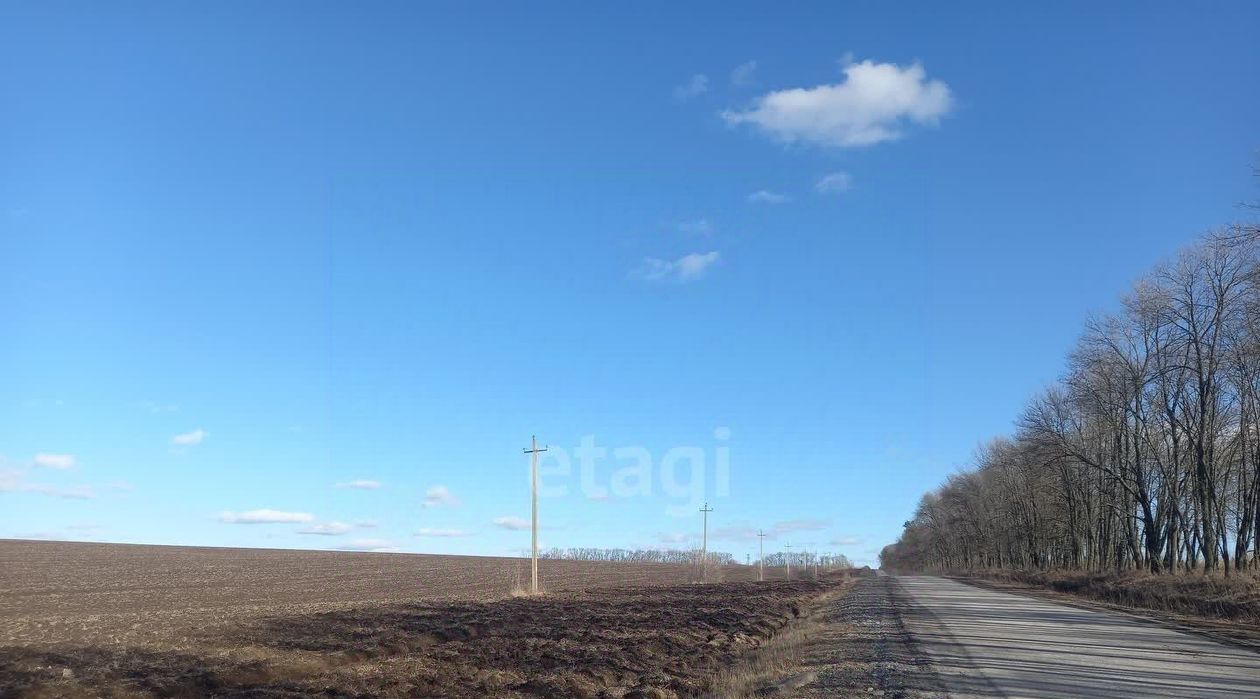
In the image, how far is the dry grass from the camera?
2550cm

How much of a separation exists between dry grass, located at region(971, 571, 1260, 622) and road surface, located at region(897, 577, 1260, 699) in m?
3.31

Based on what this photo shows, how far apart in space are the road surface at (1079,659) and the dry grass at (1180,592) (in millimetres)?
3311

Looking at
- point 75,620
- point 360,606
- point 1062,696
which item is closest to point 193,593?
point 360,606

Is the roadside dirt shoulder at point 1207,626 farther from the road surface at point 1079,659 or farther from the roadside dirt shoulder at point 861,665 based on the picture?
the roadside dirt shoulder at point 861,665

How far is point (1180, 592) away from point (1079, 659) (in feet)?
68.8

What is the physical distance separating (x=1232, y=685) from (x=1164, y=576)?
29797mm

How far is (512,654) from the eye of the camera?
1872cm

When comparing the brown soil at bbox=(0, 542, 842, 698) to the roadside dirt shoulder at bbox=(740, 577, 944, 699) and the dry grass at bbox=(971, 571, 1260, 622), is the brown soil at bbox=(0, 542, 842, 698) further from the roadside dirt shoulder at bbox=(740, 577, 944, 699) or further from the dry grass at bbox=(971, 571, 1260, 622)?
the dry grass at bbox=(971, 571, 1260, 622)

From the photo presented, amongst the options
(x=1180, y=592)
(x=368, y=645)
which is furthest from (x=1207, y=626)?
(x=368, y=645)

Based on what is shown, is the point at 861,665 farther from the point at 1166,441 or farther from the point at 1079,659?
the point at 1166,441

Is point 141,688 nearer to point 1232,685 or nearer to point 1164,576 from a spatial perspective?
point 1232,685

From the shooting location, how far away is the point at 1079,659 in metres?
14.9

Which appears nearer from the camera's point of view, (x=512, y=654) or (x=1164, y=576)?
(x=512, y=654)

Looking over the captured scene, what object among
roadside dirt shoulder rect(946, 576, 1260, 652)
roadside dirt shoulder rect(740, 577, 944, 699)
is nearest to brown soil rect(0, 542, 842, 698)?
roadside dirt shoulder rect(740, 577, 944, 699)
